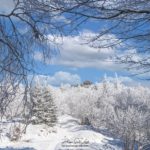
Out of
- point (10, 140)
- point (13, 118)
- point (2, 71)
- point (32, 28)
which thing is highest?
point (32, 28)

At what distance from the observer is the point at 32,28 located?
566 centimetres

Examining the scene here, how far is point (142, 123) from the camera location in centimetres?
3716

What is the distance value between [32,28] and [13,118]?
126cm

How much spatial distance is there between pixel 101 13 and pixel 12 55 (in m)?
1.31

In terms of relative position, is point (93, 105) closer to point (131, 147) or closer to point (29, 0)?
point (131, 147)

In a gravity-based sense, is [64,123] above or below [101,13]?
below

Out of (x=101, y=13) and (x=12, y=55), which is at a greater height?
(x=101, y=13)

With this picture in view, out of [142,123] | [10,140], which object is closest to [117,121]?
[142,123]

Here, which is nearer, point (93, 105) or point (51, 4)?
point (51, 4)

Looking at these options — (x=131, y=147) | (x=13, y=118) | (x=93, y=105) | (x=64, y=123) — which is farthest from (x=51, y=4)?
(x=93, y=105)

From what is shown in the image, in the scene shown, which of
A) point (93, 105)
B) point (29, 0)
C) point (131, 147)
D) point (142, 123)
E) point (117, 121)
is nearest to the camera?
point (29, 0)

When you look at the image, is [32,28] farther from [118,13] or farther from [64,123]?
[64,123]

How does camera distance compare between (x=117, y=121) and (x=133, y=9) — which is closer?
(x=133, y=9)

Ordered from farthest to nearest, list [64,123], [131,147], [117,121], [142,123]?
[64,123], [117,121], [142,123], [131,147]
